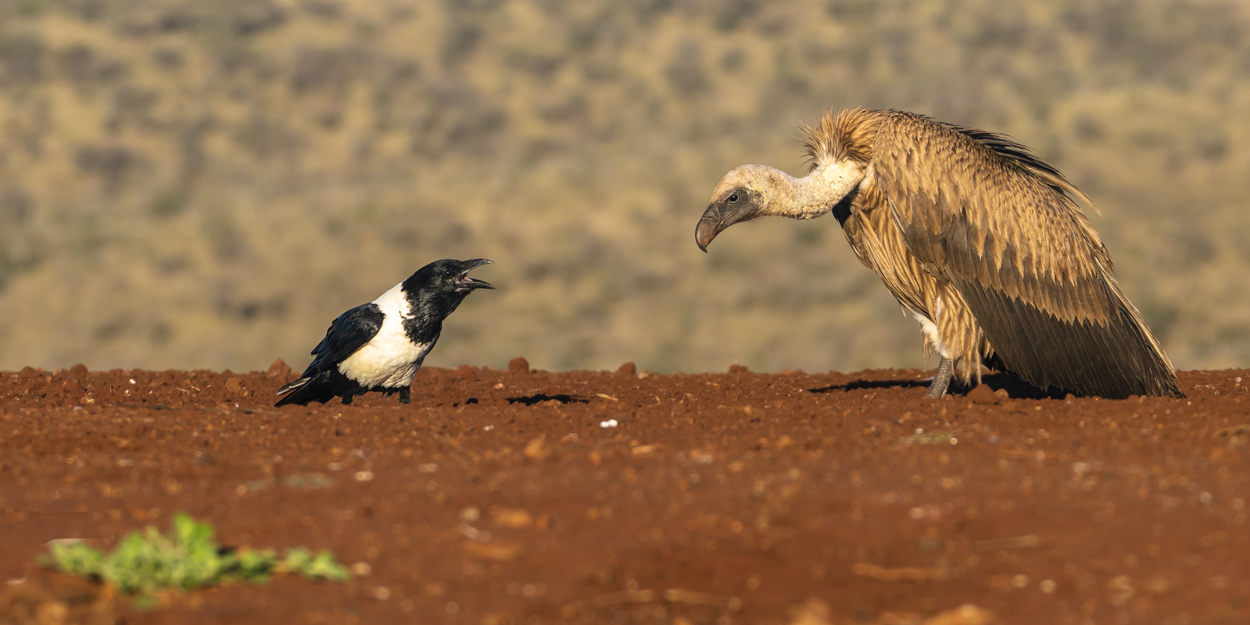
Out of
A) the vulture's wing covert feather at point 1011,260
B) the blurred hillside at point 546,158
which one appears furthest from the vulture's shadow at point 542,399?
the blurred hillside at point 546,158

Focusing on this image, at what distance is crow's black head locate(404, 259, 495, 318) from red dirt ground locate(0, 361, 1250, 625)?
1.42m

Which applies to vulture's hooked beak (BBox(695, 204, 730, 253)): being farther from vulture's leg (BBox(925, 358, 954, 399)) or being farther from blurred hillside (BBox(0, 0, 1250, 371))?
blurred hillside (BBox(0, 0, 1250, 371))

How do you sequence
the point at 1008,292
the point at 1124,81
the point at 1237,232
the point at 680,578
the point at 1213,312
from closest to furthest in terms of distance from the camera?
the point at 680,578
the point at 1008,292
the point at 1213,312
the point at 1237,232
the point at 1124,81

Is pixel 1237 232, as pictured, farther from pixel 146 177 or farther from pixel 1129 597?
pixel 146 177

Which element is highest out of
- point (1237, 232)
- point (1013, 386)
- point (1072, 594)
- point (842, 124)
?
point (1237, 232)

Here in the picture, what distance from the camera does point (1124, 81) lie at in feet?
109

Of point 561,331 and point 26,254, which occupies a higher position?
point 26,254

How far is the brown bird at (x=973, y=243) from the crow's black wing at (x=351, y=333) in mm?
2407

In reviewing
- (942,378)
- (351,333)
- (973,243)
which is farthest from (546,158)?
(973,243)

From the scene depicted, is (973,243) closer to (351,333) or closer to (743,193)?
(743,193)

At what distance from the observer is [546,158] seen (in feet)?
110

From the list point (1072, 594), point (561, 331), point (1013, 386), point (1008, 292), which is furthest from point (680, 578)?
point (561, 331)

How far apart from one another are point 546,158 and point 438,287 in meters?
25.2

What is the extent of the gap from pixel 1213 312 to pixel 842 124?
16.5 m
